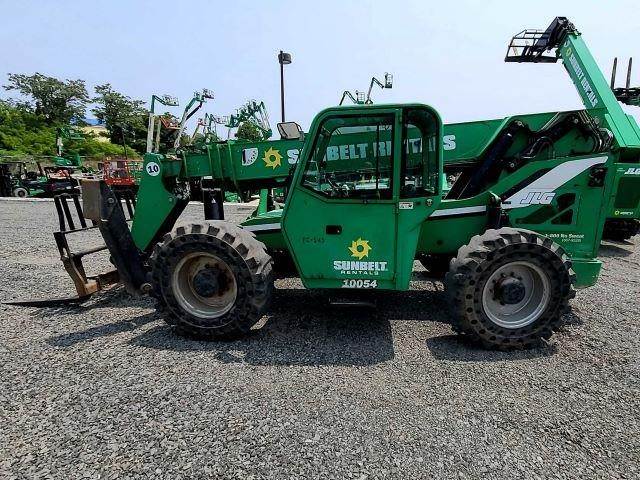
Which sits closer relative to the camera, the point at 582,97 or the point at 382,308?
the point at 382,308

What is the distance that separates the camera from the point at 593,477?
2387 mm

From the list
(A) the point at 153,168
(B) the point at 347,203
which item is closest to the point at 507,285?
(B) the point at 347,203

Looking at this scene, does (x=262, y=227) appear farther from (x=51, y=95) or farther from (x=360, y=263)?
(x=51, y=95)

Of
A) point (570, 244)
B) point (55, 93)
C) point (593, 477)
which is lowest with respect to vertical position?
point (593, 477)

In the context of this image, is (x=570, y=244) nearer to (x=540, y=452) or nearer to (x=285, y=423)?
(x=540, y=452)

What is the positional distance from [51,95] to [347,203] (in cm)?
5501

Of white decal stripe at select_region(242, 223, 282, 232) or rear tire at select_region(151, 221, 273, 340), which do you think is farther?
white decal stripe at select_region(242, 223, 282, 232)

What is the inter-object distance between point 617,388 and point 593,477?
1257 millimetres

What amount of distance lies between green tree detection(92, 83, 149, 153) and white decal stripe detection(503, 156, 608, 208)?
4941 cm

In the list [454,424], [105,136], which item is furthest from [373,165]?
[105,136]

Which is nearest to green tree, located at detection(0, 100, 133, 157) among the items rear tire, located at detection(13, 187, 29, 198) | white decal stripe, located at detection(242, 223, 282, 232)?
rear tire, located at detection(13, 187, 29, 198)

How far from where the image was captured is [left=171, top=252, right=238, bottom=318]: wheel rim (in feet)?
13.6

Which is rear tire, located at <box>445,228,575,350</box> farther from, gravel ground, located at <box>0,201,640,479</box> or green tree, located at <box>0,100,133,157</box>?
green tree, located at <box>0,100,133,157</box>

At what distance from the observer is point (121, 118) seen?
158ft
